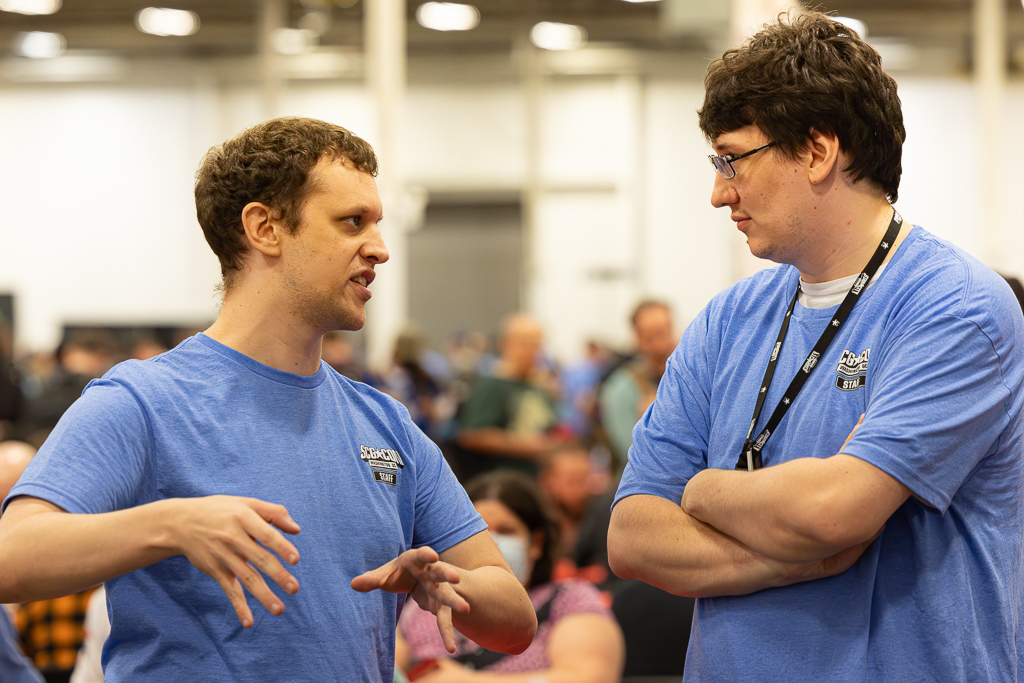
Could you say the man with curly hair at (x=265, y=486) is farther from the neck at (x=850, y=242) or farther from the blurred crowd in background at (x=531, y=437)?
the blurred crowd in background at (x=531, y=437)

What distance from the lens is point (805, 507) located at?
1.50 metres

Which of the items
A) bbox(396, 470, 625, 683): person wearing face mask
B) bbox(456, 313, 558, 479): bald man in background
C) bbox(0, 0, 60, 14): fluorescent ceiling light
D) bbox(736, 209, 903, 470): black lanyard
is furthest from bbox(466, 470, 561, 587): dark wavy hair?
bbox(0, 0, 60, 14): fluorescent ceiling light

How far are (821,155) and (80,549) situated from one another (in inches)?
48.0

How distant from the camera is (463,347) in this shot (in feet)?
48.2

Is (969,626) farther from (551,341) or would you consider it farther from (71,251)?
(71,251)

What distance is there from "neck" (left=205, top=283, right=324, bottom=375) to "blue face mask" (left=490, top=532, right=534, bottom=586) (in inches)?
58.7

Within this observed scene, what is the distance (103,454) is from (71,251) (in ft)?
49.2

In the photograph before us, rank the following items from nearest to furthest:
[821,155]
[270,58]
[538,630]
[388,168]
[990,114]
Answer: [821,155] → [538,630] → [388,168] → [990,114] → [270,58]

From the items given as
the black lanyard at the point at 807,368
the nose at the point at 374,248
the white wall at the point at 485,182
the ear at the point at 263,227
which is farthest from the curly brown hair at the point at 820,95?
the white wall at the point at 485,182

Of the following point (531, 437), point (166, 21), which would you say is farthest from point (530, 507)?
point (166, 21)

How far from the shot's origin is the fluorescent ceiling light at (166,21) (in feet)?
47.4

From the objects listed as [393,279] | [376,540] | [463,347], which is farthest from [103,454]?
[463,347]

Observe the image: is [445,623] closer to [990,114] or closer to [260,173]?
[260,173]

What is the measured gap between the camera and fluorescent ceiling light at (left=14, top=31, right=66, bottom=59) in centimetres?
1498
